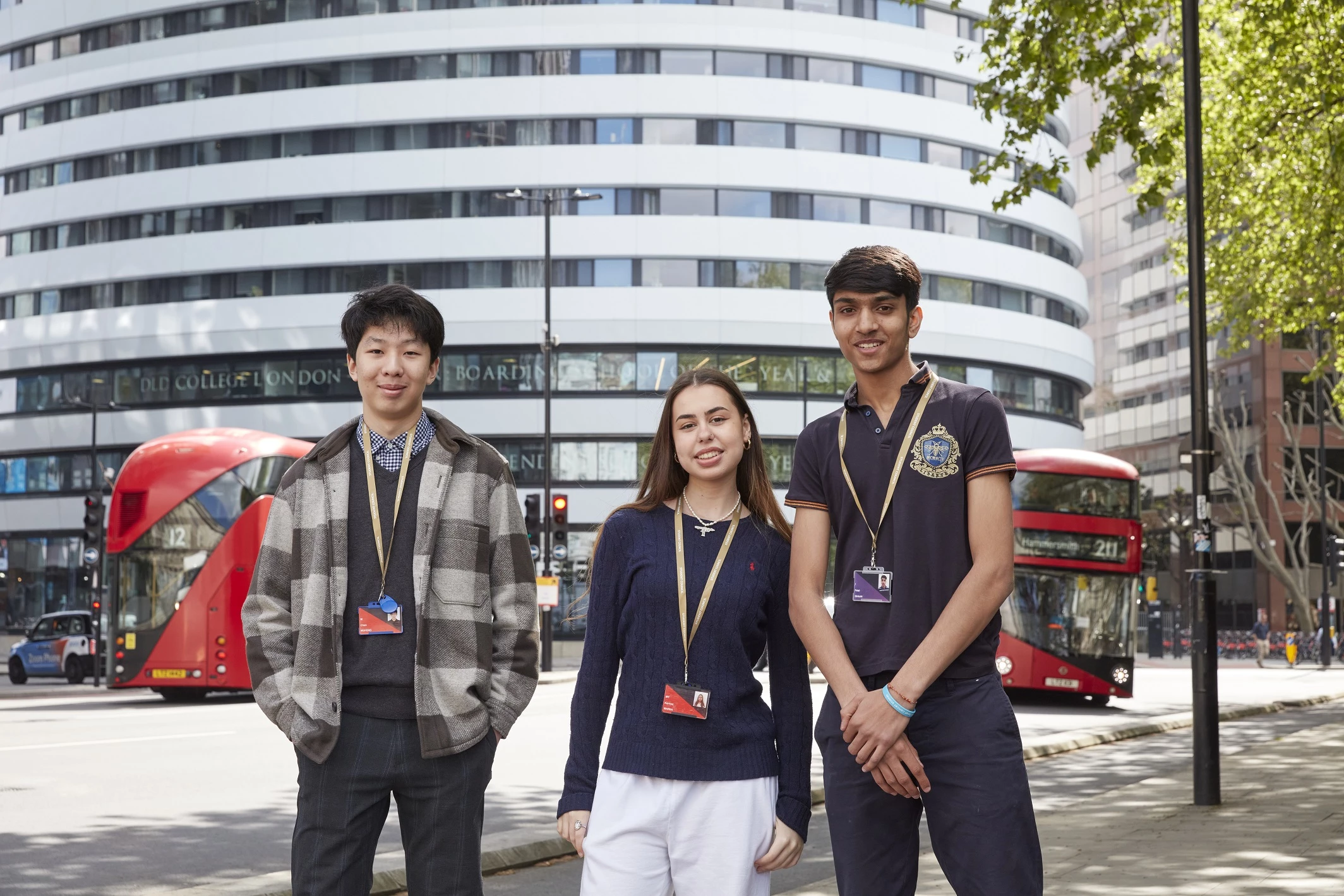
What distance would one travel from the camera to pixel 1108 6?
57.3ft

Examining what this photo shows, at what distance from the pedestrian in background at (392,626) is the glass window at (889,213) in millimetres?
47270

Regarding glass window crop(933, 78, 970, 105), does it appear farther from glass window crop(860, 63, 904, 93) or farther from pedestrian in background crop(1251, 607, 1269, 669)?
pedestrian in background crop(1251, 607, 1269, 669)

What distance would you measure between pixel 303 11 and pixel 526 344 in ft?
46.2

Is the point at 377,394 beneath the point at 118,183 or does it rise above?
beneath

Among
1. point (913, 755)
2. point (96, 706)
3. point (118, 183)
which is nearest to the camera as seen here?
point (913, 755)

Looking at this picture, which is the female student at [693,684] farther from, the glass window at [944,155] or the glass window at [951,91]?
the glass window at [951,91]

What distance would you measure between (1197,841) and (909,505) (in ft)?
20.0

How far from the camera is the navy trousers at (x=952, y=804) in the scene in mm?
3430

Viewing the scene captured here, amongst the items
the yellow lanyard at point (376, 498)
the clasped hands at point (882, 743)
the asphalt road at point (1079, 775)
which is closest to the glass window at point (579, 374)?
the asphalt road at point (1079, 775)

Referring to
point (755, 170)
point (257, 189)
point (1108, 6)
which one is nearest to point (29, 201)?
point (257, 189)

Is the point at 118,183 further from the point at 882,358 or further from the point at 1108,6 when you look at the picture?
the point at 882,358

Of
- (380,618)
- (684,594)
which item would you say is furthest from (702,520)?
(380,618)

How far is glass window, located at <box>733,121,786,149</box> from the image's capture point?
161 ft

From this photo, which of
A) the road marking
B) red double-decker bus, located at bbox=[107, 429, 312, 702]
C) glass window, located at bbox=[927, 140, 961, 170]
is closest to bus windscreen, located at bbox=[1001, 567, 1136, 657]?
red double-decker bus, located at bbox=[107, 429, 312, 702]
